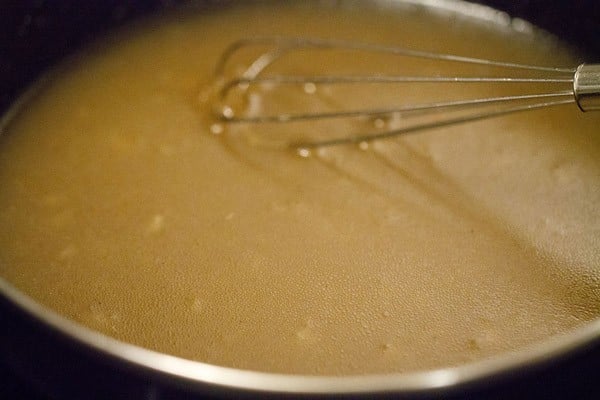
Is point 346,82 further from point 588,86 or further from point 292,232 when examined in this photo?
point 588,86

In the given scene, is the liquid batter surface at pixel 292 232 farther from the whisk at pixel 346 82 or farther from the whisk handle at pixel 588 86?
the whisk handle at pixel 588 86

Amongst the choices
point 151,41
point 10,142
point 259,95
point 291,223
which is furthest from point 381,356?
point 151,41

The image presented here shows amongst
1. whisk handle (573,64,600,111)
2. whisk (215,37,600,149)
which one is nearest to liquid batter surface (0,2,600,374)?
whisk (215,37,600,149)

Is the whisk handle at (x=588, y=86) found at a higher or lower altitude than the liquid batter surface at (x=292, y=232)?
higher

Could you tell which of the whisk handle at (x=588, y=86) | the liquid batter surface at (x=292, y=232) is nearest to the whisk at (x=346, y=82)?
the liquid batter surface at (x=292, y=232)

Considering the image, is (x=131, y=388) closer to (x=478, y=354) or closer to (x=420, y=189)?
(x=478, y=354)
